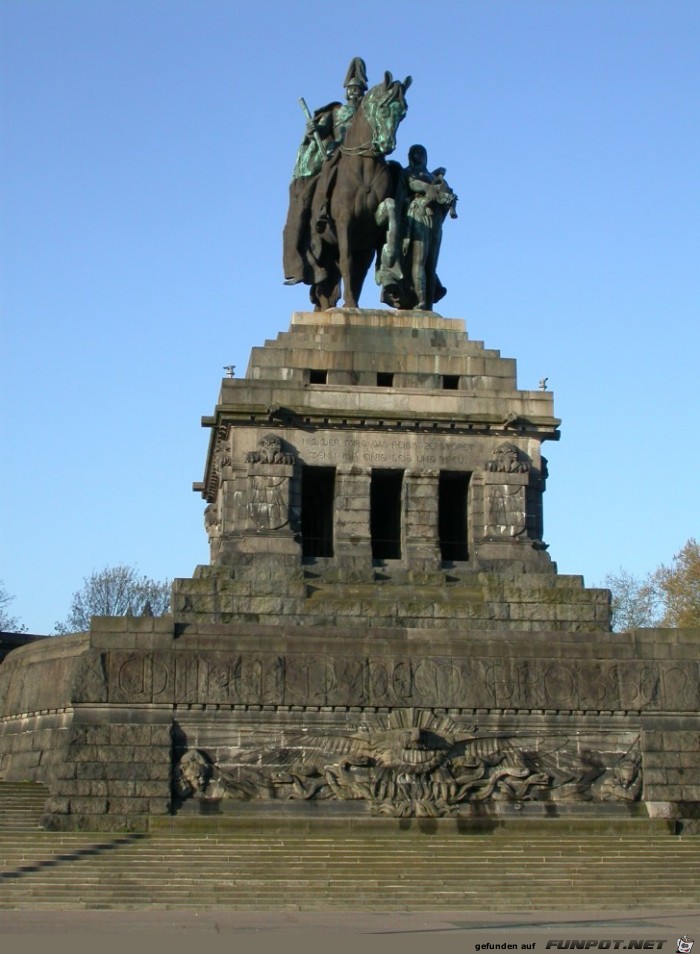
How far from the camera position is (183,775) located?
28.5 m

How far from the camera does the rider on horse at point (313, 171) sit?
123ft

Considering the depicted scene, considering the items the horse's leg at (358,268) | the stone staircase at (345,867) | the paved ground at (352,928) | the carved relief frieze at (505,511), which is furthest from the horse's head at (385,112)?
the paved ground at (352,928)

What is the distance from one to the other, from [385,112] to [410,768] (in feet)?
52.6

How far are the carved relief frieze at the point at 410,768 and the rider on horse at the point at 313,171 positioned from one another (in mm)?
12695

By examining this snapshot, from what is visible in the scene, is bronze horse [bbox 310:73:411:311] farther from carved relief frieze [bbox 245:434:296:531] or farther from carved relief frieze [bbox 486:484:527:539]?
carved relief frieze [bbox 486:484:527:539]

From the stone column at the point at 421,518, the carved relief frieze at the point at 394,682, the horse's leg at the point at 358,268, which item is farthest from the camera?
the horse's leg at the point at 358,268

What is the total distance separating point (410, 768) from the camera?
28.8 metres

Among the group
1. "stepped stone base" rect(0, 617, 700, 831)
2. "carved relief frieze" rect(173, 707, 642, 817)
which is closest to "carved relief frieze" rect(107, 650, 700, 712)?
"stepped stone base" rect(0, 617, 700, 831)

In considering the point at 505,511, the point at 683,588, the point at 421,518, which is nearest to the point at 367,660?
the point at 421,518

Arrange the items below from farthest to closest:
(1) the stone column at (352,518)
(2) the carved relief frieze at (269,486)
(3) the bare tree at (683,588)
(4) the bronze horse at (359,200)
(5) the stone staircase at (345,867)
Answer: (3) the bare tree at (683,588)
(4) the bronze horse at (359,200)
(1) the stone column at (352,518)
(2) the carved relief frieze at (269,486)
(5) the stone staircase at (345,867)

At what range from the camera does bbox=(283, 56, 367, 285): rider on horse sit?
123 feet

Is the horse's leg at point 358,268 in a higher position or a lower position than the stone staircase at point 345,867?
higher

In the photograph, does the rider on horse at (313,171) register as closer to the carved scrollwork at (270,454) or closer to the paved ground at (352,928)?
the carved scrollwork at (270,454)

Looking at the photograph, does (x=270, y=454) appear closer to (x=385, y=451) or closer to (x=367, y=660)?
(x=385, y=451)
